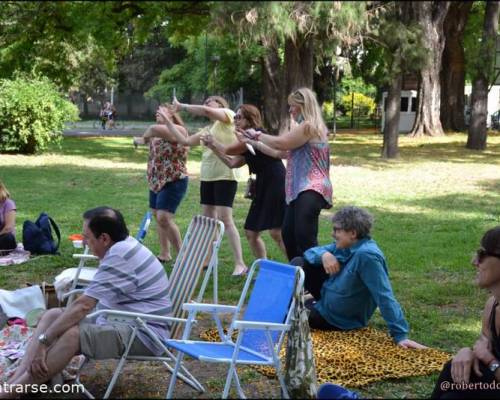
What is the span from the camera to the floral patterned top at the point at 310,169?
630 cm

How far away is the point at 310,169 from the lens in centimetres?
631

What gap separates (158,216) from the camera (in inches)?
309

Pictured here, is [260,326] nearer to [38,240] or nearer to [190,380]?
[190,380]

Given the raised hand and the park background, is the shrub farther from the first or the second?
the raised hand

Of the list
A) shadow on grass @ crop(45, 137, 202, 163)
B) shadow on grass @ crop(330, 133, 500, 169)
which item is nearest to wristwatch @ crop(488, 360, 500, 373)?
shadow on grass @ crop(330, 133, 500, 169)

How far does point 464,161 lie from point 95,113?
48.0 meters

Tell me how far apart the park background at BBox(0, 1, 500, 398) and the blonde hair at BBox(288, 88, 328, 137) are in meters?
0.44

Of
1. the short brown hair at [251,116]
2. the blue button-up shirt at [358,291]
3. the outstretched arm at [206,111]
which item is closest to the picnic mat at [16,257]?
the outstretched arm at [206,111]

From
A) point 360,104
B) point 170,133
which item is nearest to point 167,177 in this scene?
point 170,133

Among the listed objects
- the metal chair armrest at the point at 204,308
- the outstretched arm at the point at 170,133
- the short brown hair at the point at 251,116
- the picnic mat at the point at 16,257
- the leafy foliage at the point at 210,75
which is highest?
the leafy foliage at the point at 210,75

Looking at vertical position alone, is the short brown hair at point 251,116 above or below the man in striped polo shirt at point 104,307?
above

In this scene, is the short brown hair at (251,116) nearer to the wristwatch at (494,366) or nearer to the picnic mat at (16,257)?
the picnic mat at (16,257)

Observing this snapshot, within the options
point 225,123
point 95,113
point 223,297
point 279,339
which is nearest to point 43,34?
point 225,123

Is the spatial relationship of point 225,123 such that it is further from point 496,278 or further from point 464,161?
point 464,161
